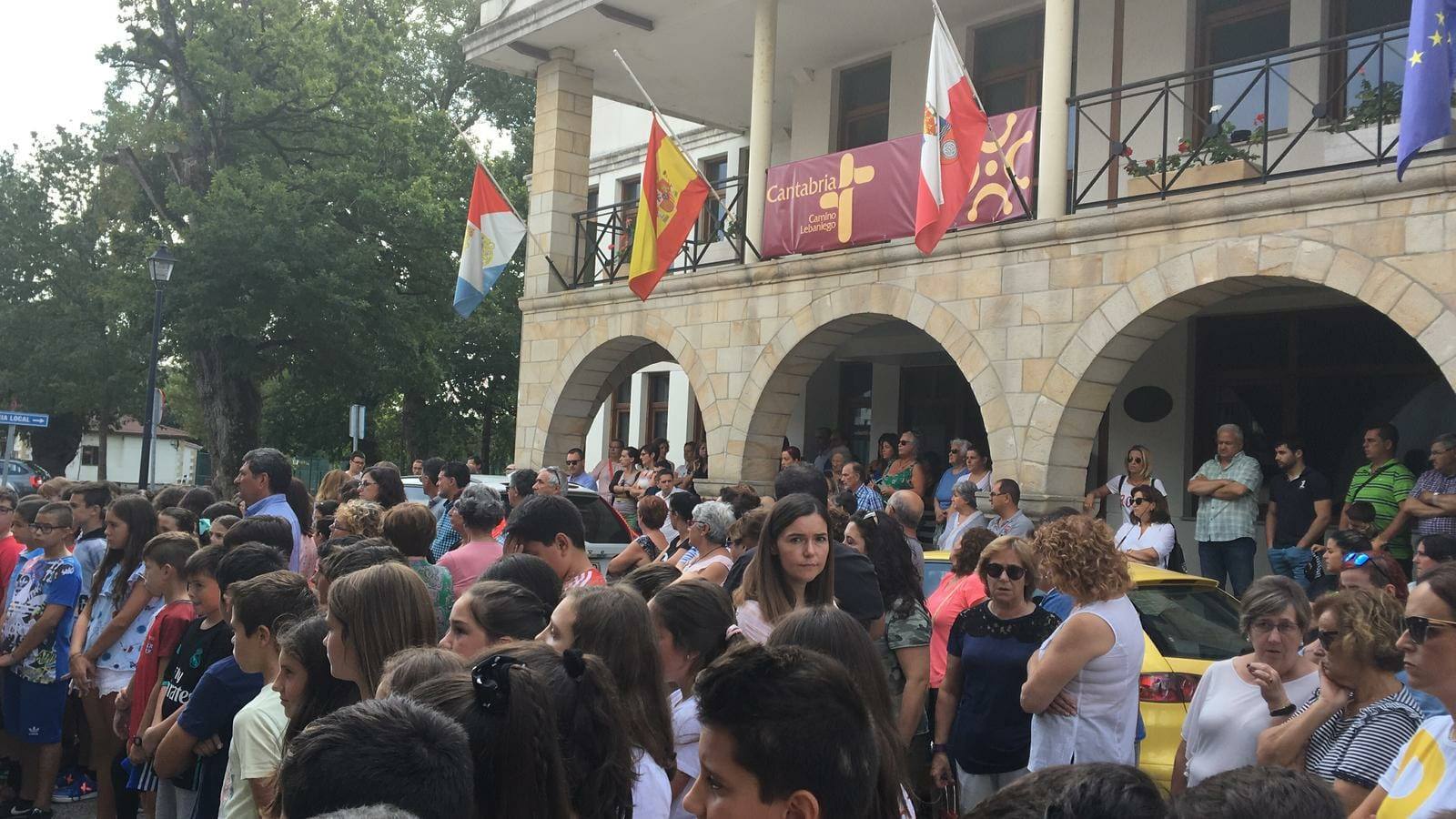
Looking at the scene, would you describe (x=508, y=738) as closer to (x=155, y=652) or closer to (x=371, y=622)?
(x=371, y=622)

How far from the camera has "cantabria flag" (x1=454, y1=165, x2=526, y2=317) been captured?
49.8 ft

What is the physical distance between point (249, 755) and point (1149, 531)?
742 cm

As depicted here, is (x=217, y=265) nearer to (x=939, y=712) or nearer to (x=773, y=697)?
(x=939, y=712)

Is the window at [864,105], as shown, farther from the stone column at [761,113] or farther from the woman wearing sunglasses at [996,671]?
the woman wearing sunglasses at [996,671]

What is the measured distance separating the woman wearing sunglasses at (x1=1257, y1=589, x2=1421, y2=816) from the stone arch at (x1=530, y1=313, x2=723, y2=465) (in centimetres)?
1039

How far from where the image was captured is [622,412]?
23656 mm

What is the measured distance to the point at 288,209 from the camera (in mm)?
23406

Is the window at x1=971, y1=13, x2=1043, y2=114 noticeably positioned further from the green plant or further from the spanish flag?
the spanish flag

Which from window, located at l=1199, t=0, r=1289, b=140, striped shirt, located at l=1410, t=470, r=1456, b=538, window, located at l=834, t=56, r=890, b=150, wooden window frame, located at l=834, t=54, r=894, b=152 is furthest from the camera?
wooden window frame, located at l=834, t=54, r=894, b=152

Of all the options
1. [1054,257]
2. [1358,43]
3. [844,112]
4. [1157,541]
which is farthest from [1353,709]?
[844,112]

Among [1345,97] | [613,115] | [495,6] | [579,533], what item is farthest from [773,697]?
[613,115]

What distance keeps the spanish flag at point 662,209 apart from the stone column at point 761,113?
0.79 metres

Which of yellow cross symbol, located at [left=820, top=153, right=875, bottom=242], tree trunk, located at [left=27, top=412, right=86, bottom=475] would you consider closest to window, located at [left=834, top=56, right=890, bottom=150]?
yellow cross symbol, located at [left=820, top=153, right=875, bottom=242]

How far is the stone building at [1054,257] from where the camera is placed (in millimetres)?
9438
